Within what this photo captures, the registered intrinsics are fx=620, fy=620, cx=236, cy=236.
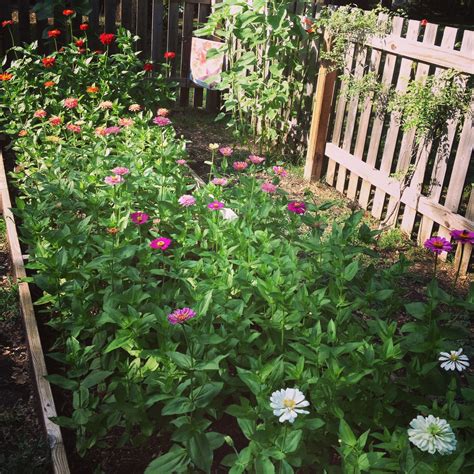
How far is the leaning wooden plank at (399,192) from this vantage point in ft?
13.7

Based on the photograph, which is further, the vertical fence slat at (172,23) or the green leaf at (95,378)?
the vertical fence slat at (172,23)

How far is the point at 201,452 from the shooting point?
1.78 m

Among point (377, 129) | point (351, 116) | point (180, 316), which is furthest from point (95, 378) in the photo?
point (351, 116)

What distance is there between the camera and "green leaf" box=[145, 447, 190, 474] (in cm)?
173

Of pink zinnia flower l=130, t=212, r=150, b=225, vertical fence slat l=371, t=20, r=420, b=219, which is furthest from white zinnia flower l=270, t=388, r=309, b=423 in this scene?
vertical fence slat l=371, t=20, r=420, b=219

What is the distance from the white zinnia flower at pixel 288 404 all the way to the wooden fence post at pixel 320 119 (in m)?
4.22

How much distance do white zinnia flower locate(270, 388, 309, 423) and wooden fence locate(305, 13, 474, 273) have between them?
9.27 feet

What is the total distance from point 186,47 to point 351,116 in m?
3.41

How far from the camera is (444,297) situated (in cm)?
235

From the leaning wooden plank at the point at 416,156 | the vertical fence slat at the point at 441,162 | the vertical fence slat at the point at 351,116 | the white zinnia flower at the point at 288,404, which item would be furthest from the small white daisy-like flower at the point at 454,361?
the vertical fence slat at the point at 351,116

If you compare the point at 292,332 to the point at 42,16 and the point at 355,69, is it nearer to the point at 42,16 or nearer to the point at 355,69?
the point at 355,69

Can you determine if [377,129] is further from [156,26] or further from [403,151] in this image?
[156,26]

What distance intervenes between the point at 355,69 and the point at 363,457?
13.5 ft

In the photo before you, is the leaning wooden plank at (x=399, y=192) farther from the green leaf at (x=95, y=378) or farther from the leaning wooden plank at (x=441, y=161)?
the green leaf at (x=95, y=378)
